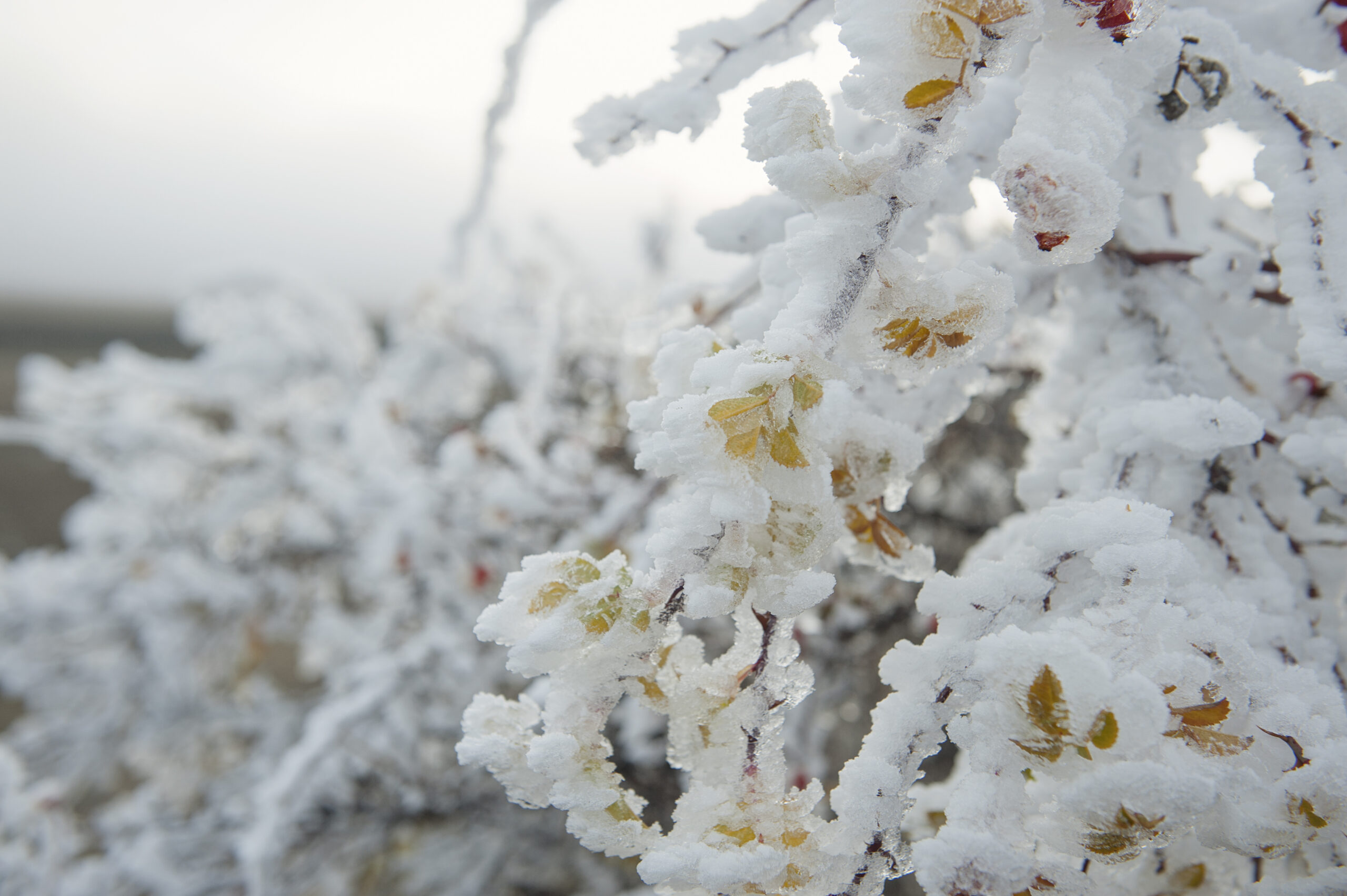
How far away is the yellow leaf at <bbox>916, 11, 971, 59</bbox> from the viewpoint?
1.36ft

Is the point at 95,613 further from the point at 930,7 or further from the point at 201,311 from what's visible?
the point at 930,7

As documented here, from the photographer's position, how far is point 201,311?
9.96 feet

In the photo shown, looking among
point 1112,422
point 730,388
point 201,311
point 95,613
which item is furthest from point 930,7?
point 95,613

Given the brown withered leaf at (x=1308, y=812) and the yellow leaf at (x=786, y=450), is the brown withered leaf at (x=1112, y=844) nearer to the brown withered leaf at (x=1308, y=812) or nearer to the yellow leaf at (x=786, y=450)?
the brown withered leaf at (x=1308, y=812)

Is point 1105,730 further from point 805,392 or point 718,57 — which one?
point 718,57

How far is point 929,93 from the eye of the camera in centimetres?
42

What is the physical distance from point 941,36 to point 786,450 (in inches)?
11.1

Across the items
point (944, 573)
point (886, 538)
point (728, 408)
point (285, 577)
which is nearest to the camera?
point (728, 408)

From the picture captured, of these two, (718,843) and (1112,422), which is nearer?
(718,843)

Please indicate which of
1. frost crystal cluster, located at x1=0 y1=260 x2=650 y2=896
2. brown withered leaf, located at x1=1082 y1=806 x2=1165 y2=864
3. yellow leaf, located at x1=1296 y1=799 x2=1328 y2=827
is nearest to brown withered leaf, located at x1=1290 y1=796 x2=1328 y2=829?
yellow leaf, located at x1=1296 y1=799 x2=1328 y2=827

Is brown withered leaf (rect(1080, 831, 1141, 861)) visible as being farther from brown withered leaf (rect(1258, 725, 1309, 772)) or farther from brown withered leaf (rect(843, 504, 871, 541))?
brown withered leaf (rect(843, 504, 871, 541))

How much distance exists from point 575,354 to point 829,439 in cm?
298

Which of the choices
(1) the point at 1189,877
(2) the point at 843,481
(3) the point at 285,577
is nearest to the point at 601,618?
(2) the point at 843,481

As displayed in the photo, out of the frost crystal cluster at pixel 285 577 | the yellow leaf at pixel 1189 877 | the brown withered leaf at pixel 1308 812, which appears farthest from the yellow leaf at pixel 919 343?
the frost crystal cluster at pixel 285 577
